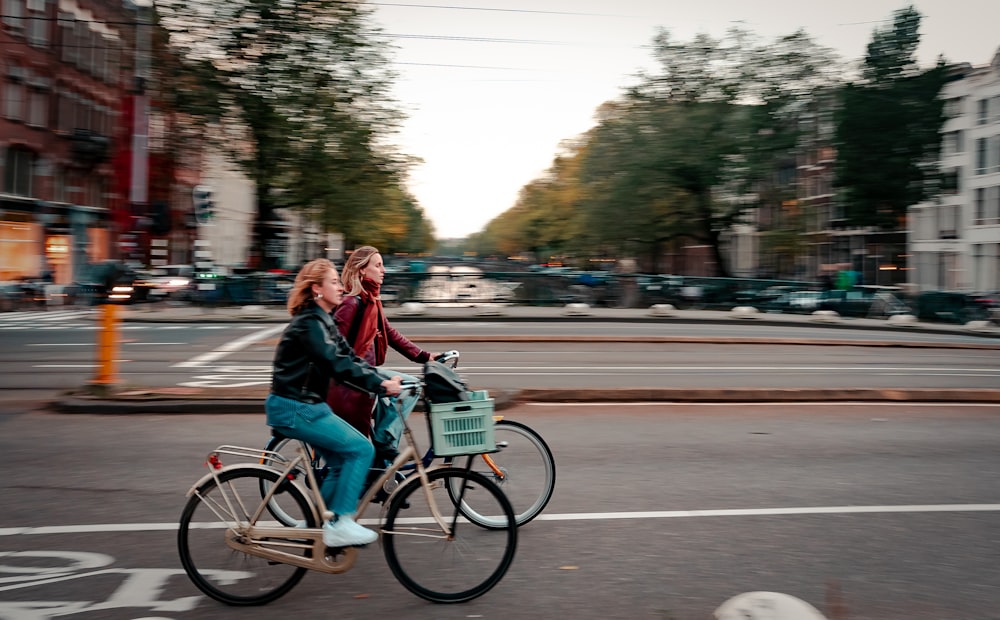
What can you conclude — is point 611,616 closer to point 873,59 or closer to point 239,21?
point 239,21

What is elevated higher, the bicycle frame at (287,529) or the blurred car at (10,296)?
the blurred car at (10,296)

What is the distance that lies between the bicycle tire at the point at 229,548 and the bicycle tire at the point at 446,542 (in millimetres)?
427

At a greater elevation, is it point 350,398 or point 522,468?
point 350,398

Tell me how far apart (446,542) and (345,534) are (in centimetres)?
49

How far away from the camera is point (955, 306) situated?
104 ft

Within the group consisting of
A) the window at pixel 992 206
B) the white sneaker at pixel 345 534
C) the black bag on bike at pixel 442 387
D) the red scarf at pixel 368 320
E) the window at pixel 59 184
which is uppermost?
the window at pixel 992 206

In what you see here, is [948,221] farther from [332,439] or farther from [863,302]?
[332,439]

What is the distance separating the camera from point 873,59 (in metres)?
47.2

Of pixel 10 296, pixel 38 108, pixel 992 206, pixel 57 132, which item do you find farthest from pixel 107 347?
pixel 992 206

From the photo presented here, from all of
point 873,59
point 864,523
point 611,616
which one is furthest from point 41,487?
point 873,59

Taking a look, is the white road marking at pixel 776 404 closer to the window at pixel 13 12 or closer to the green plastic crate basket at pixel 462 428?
the green plastic crate basket at pixel 462 428

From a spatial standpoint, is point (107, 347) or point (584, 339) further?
point (584, 339)

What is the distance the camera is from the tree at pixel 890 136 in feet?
A: 148

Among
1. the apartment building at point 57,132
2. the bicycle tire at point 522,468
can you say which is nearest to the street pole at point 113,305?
the bicycle tire at point 522,468
